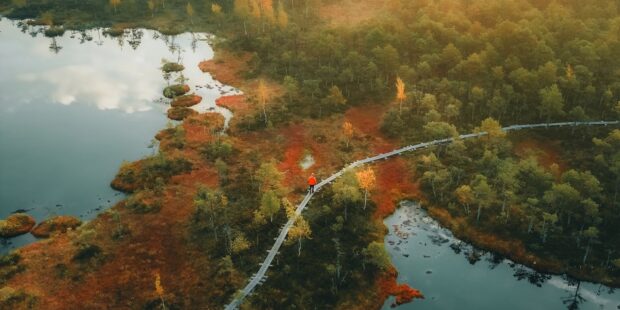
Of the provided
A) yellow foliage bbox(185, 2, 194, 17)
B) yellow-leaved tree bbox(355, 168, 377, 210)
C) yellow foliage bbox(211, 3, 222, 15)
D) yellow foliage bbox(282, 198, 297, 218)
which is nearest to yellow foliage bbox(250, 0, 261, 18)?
yellow foliage bbox(211, 3, 222, 15)

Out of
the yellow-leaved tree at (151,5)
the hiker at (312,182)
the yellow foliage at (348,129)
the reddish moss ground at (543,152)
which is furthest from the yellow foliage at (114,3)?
the reddish moss ground at (543,152)

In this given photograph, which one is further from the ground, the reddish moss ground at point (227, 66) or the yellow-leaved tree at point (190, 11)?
the yellow-leaved tree at point (190, 11)

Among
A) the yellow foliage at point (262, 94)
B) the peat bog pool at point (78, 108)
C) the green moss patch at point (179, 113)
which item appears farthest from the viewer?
the green moss patch at point (179, 113)

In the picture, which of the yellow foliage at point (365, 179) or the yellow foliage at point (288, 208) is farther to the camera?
the yellow foliage at point (365, 179)

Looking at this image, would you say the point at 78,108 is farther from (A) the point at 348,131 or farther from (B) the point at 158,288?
(B) the point at 158,288

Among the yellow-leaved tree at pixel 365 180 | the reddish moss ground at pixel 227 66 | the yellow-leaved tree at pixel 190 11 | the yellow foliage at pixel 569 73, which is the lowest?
the yellow-leaved tree at pixel 365 180

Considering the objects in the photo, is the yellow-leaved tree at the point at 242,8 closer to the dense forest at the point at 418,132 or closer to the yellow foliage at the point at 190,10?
the dense forest at the point at 418,132

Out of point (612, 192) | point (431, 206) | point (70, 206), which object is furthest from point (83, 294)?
point (612, 192)

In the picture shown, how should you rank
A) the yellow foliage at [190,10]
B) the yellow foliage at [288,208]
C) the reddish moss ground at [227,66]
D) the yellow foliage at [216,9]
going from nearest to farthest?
the yellow foliage at [288,208], the reddish moss ground at [227,66], the yellow foliage at [216,9], the yellow foliage at [190,10]
